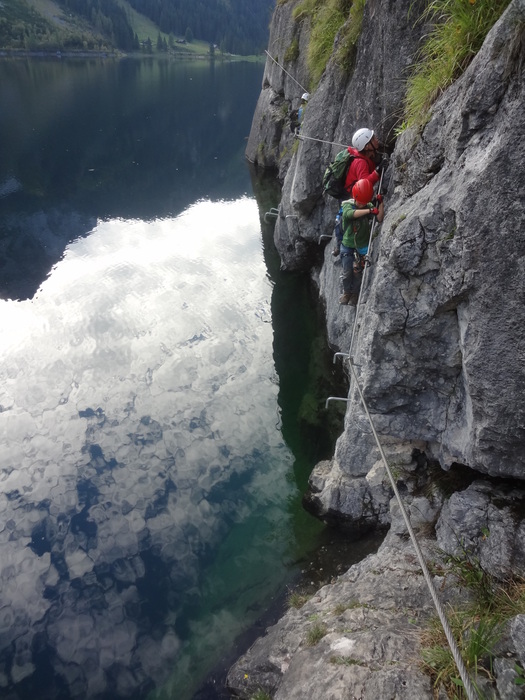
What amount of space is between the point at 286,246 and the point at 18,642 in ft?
56.4

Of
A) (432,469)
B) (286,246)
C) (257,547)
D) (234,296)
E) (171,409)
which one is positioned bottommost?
(257,547)

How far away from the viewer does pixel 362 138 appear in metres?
10.3

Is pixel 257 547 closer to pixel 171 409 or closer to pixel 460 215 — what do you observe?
pixel 171 409

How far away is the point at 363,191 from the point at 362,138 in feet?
4.89

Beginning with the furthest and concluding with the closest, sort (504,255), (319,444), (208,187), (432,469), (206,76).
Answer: (206,76)
(208,187)
(319,444)
(432,469)
(504,255)

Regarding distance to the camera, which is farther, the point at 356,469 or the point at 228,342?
the point at 228,342

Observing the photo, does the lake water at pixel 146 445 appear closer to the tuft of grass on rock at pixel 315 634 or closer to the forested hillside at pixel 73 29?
the tuft of grass on rock at pixel 315 634

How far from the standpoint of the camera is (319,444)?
13.2 meters

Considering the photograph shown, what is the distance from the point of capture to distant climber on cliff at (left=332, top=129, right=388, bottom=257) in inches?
403

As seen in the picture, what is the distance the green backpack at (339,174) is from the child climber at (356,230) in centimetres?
87

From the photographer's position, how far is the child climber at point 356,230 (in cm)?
979

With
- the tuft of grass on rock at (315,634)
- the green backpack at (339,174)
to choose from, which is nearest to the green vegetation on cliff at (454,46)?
the green backpack at (339,174)

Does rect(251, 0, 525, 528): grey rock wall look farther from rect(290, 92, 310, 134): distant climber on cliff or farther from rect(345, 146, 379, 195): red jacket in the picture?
rect(290, 92, 310, 134): distant climber on cliff

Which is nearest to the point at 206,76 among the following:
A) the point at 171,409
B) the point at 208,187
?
the point at 208,187
